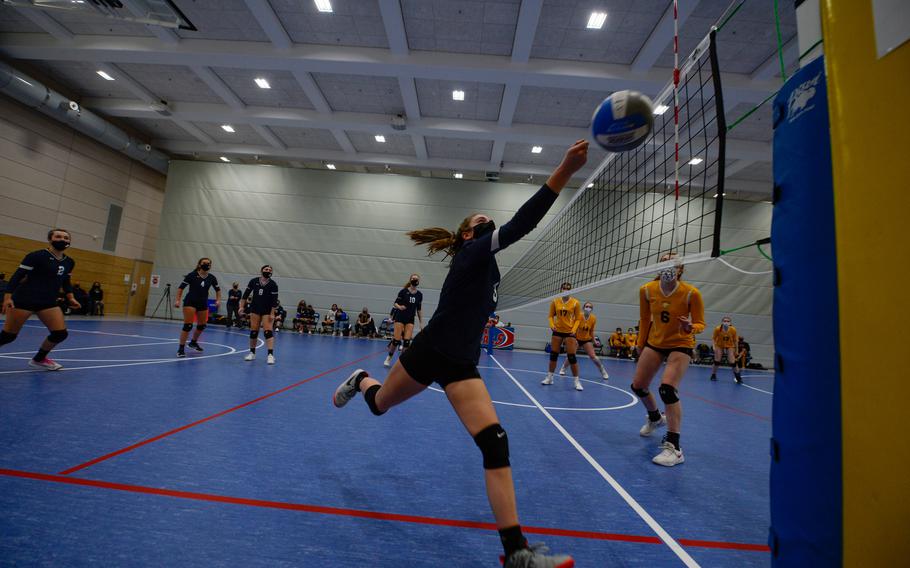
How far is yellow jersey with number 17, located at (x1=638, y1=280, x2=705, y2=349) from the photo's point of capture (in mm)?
4398

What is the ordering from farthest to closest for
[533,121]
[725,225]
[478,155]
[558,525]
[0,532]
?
Result: [725,225], [478,155], [533,121], [558,525], [0,532]

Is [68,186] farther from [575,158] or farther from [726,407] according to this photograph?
[726,407]

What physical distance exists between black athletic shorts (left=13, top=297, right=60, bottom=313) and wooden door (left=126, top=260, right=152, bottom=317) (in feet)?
59.1

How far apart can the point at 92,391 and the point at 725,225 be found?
2328 cm

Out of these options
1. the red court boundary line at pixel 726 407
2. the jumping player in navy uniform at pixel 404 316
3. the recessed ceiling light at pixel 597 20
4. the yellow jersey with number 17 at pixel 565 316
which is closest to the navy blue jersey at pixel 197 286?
the jumping player in navy uniform at pixel 404 316

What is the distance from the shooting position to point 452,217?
65.9 ft

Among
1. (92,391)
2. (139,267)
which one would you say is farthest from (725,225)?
(139,267)

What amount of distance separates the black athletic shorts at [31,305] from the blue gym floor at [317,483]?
2.55 ft

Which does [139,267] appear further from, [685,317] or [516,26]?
[685,317]

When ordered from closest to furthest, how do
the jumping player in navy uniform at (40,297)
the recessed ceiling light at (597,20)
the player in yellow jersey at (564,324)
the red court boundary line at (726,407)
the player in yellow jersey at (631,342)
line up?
the jumping player in navy uniform at (40,297) < the red court boundary line at (726,407) < the player in yellow jersey at (564,324) < the recessed ceiling light at (597,20) < the player in yellow jersey at (631,342)

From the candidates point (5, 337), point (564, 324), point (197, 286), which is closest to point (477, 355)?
point (564, 324)

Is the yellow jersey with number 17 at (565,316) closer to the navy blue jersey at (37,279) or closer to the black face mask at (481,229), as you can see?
the black face mask at (481,229)

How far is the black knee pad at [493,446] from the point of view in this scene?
1955 mm

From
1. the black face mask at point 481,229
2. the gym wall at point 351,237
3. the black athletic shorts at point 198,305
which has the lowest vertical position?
the black athletic shorts at point 198,305
